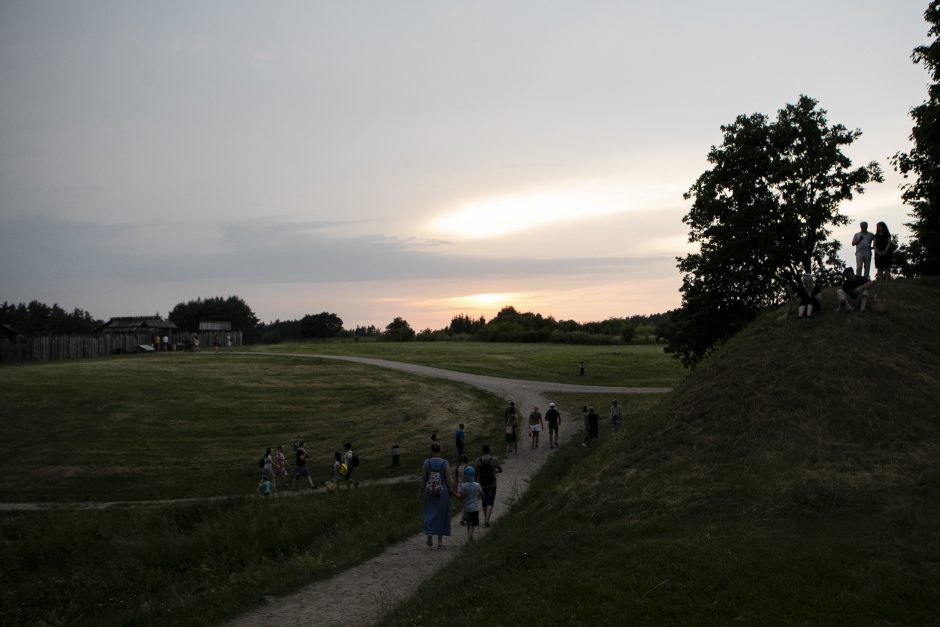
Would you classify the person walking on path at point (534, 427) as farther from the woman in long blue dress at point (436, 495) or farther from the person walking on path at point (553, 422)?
the woman in long blue dress at point (436, 495)

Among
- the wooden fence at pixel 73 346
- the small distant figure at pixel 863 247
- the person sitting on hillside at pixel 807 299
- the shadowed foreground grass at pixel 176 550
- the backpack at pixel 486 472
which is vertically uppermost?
the small distant figure at pixel 863 247

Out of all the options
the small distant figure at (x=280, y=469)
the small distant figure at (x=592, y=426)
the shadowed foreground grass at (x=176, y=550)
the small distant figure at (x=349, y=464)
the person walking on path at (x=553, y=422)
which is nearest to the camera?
the shadowed foreground grass at (x=176, y=550)

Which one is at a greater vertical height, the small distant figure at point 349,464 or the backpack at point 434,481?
the backpack at point 434,481

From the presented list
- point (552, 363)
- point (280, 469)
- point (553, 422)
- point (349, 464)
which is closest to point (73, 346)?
point (552, 363)

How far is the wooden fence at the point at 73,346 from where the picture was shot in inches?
2544

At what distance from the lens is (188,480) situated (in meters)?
28.0

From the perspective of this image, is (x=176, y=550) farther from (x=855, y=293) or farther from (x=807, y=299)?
(x=855, y=293)

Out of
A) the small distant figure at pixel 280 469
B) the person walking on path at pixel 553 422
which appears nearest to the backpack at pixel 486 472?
the small distant figure at pixel 280 469

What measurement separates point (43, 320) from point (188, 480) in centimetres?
14400

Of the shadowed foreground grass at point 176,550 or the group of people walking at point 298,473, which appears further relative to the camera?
the group of people walking at point 298,473

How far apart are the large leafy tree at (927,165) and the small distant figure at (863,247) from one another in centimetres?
842

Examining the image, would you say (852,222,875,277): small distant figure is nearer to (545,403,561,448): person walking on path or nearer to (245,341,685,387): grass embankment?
(545,403,561,448): person walking on path

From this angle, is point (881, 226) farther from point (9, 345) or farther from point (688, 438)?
point (9, 345)

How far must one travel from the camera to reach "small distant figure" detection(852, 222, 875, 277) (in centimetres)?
1997
